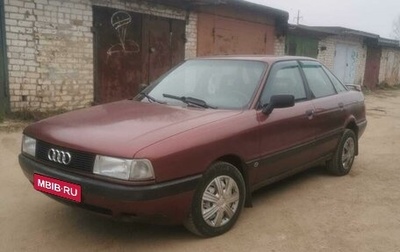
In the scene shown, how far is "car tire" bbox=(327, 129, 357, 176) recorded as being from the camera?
5.44m

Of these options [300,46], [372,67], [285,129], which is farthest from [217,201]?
[372,67]

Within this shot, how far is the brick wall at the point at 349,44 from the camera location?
779 inches

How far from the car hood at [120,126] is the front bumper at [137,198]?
22 centimetres

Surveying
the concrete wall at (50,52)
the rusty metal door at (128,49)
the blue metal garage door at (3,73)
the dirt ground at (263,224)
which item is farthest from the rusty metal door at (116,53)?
the dirt ground at (263,224)

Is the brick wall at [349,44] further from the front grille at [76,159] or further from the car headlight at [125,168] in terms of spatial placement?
the car headlight at [125,168]

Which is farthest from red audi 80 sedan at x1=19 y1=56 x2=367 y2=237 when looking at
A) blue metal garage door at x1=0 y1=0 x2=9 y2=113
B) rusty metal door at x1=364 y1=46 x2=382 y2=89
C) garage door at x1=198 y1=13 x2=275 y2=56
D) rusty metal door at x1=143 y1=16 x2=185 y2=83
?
rusty metal door at x1=364 y1=46 x2=382 y2=89

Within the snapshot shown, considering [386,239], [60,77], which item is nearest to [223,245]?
[386,239]

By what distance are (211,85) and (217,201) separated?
1.26 m

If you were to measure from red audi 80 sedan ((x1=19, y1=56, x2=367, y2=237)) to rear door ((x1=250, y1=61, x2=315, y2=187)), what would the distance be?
1cm

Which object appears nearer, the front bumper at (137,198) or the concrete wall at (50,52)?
the front bumper at (137,198)

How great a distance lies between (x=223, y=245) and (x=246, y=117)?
1.11m

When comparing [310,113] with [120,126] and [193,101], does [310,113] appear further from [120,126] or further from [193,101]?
[120,126]

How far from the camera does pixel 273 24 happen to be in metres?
15.4

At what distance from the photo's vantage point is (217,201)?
3.49m
